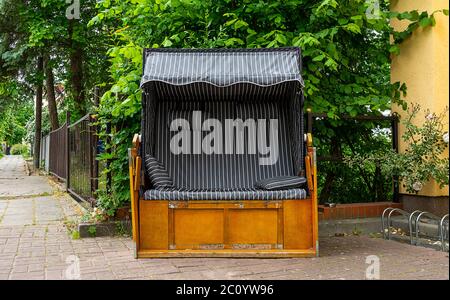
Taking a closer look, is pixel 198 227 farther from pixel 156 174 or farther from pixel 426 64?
pixel 426 64

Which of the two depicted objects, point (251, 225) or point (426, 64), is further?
point (426, 64)

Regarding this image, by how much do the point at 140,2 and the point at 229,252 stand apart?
149 inches

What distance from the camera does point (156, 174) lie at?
554 centimetres

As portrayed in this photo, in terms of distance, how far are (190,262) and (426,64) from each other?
14.6 ft

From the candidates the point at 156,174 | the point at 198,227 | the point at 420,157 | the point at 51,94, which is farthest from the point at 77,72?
the point at 420,157

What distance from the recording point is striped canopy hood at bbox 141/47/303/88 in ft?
16.9

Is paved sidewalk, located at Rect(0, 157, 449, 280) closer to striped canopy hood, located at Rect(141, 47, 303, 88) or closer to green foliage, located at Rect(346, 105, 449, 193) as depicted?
green foliage, located at Rect(346, 105, 449, 193)

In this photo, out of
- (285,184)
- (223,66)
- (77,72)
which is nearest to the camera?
(285,184)

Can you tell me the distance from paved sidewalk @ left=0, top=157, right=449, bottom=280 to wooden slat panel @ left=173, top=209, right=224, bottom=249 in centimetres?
24

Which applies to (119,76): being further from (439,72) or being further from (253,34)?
(439,72)

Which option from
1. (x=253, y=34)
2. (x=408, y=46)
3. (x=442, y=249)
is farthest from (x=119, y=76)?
(x=442, y=249)
